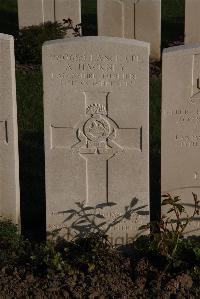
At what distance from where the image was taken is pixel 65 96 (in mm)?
5898

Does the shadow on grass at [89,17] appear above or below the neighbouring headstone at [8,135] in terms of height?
above

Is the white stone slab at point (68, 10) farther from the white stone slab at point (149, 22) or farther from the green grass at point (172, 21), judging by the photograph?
the green grass at point (172, 21)

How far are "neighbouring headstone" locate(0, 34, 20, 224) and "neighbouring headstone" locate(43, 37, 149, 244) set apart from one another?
0.27 m

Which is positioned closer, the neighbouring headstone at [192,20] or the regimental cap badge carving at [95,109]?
the regimental cap badge carving at [95,109]

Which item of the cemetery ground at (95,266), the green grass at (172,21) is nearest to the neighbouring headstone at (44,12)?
the green grass at (172,21)

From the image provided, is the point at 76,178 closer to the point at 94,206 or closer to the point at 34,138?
the point at 94,206

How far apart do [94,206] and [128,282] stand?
77 cm

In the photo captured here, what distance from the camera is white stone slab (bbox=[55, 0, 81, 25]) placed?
12.6 m

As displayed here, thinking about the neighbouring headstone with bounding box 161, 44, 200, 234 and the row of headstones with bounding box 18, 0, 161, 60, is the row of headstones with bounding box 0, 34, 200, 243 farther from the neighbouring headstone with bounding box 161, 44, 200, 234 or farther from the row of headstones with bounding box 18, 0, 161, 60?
the row of headstones with bounding box 18, 0, 161, 60

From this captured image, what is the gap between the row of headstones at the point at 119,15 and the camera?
40.5 feet

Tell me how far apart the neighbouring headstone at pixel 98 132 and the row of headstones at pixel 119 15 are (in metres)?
6.68

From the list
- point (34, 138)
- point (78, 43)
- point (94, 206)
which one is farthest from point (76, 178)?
point (34, 138)

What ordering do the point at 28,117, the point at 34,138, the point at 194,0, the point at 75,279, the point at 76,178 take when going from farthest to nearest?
the point at 194,0 < the point at 28,117 < the point at 34,138 < the point at 76,178 < the point at 75,279

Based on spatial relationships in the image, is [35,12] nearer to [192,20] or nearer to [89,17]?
[192,20]
